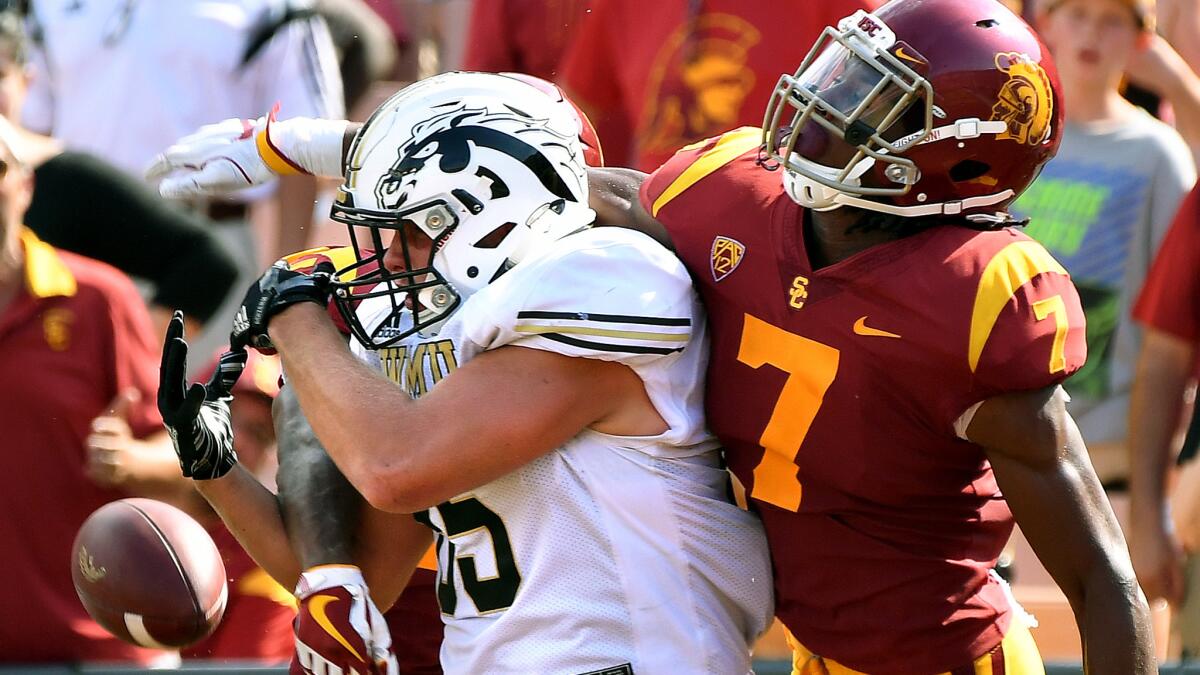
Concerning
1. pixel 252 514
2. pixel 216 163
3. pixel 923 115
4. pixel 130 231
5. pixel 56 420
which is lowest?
pixel 56 420

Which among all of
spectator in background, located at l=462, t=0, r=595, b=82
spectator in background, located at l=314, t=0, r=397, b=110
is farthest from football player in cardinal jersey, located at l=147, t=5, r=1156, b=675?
spectator in background, located at l=314, t=0, r=397, b=110

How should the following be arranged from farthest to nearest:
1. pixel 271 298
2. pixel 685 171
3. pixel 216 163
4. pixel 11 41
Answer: pixel 11 41 → pixel 216 163 → pixel 685 171 → pixel 271 298

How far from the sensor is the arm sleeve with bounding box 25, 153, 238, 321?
16.1 feet

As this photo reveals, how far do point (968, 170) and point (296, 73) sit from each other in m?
2.69

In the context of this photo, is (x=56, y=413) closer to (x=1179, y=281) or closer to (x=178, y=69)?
(x=178, y=69)

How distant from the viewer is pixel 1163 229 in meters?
4.87

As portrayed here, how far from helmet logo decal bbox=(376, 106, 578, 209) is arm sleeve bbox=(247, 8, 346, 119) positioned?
2285mm

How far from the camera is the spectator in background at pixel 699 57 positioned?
4508 millimetres

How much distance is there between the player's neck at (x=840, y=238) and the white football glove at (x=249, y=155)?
0.87m

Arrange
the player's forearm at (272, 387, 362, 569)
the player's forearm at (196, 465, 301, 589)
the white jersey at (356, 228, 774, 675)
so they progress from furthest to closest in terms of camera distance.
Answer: the player's forearm at (196, 465, 301, 589)
the player's forearm at (272, 387, 362, 569)
the white jersey at (356, 228, 774, 675)

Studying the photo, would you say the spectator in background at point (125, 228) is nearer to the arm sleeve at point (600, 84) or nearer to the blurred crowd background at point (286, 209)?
the blurred crowd background at point (286, 209)

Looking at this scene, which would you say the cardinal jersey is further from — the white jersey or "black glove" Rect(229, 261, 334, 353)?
"black glove" Rect(229, 261, 334, 353)

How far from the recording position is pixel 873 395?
112 inches

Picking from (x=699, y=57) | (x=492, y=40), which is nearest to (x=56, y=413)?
(x=492, y=40)
